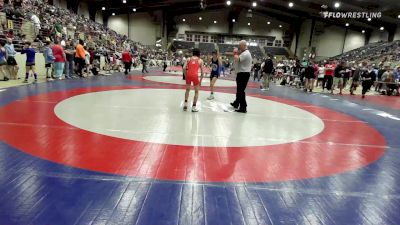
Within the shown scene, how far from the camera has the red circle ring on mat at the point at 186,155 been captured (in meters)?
3.22

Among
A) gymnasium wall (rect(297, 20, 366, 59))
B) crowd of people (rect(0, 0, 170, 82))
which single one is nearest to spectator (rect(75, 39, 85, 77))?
crowd of people (rect(0, 0, 170, 82))

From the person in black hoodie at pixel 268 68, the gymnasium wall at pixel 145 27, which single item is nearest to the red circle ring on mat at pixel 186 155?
the person in black hoodie at pixel 268 68

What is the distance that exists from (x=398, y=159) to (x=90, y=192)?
160 inches

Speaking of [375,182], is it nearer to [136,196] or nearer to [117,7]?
[136,196]

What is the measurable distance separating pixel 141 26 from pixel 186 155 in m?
45.1

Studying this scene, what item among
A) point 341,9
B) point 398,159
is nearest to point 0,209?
point 398,159

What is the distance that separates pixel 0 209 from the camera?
224 centimetres

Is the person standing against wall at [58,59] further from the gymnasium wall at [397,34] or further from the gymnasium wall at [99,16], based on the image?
the gymnasium wall at [397,34]

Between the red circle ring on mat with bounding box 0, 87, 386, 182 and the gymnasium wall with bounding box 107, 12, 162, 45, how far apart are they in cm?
4242

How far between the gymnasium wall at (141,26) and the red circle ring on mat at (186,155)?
42.4 meters

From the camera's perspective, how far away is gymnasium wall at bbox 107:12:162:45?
44625 millimetres

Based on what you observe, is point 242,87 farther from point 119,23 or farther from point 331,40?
point 331,40

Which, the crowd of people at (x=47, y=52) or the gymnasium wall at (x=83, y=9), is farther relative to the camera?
the gymnasium wall at (x=83, y=9)

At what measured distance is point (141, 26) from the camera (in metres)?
45.7
